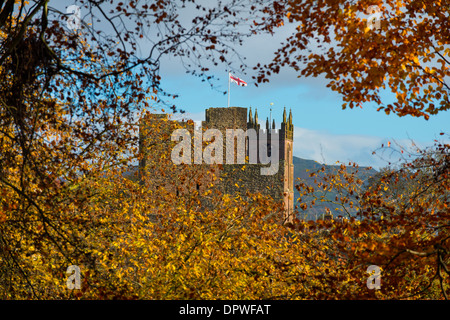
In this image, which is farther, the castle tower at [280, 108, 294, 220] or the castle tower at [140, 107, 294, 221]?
the castle tower at [280, 108, 294, 220]

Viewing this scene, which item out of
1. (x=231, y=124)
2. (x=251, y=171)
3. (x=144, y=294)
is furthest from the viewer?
(x=251, y=171)

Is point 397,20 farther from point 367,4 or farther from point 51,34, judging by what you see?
point 51,34

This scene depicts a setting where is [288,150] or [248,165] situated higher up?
[288,150]

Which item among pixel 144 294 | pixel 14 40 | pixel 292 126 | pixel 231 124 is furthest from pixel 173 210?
pixel 292 126

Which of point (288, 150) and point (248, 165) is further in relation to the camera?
point (288, 150)

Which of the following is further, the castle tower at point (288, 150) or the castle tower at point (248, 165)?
the castle tower at point (288, 150)

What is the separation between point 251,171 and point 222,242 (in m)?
35.4

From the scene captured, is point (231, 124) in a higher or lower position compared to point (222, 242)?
higher

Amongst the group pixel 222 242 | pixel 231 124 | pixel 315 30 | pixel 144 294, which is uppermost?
pixel 231 124

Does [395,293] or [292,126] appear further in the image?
[292,126]
